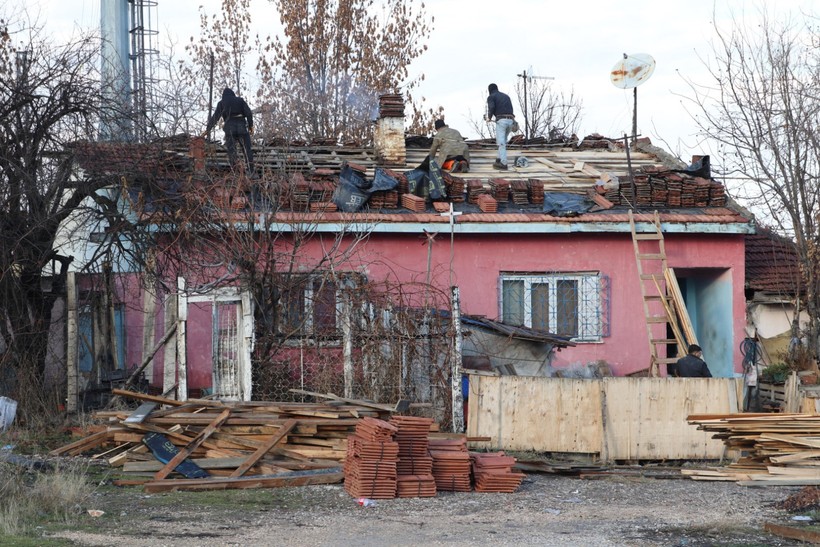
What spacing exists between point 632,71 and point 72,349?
11180 millimetres

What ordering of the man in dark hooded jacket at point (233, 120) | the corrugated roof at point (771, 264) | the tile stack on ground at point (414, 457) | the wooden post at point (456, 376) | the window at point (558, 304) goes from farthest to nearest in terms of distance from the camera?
the corrugated roof at point (771, 264) → the man in dark hooded jacket at point (233, 120) → the window at point (558, 304) → the wooden post at point (456, 376) → the tile stack on ground at point (414, 457)

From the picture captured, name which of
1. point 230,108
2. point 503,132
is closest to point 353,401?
point 230,108

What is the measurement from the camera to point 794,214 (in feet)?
63.0

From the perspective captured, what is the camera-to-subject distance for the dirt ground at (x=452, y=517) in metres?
8.73

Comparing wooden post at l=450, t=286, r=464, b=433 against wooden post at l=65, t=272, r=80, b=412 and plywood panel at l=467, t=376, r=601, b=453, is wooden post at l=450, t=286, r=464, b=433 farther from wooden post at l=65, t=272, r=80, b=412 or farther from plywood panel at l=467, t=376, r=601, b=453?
wooden post at l=65, t=272, r=80, b=412

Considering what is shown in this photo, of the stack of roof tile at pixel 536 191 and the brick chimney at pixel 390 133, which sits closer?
the stack of roof tile at pixel 536 191

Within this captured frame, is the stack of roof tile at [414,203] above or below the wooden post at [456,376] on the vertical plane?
above

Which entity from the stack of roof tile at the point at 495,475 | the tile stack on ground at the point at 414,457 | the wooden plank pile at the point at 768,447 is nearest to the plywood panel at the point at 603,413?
the wooden plank pile at the point at 768,447

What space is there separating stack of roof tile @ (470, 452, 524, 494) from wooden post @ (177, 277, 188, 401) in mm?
4402

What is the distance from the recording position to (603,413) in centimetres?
1371

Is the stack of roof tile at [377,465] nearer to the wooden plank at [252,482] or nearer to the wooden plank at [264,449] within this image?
the wooden plank at [252,482]

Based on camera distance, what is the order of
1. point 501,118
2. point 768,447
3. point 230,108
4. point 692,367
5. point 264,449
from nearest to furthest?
point 264,449 → point 768,447 → point 692,367 → point 230,108 → point 501,118

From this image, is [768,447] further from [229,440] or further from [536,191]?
[536,191]

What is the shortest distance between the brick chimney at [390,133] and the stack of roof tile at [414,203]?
2748 mm
